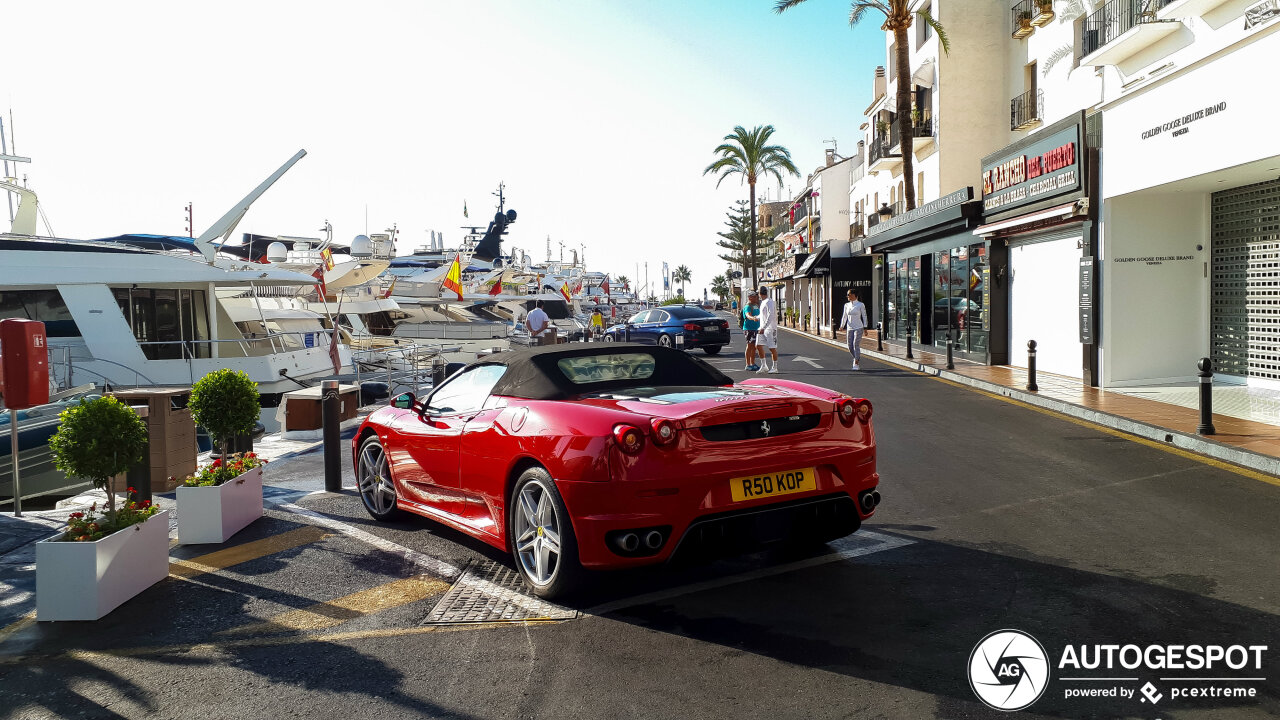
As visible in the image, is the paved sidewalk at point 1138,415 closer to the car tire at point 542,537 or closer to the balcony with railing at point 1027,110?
the car tire at point 542,537

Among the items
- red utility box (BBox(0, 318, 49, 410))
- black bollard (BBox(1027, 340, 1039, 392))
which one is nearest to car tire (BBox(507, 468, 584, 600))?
red utility box (BBox(0, 318, 49, 410))

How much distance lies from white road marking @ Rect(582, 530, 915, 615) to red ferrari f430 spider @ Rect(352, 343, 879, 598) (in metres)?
0.31

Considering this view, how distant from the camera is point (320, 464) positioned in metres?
9.77

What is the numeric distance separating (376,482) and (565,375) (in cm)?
230

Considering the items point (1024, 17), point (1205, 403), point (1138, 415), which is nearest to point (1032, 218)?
point (1138, 415)

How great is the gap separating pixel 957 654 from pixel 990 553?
1800 mm

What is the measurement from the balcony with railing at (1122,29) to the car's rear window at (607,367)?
1450cm

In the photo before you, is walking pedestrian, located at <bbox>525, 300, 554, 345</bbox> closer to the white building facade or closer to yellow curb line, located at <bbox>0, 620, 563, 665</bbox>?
the white building facade

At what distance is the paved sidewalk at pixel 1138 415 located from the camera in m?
8.73

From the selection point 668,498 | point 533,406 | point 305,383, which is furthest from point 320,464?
point 305,383

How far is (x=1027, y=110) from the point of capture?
25.9m

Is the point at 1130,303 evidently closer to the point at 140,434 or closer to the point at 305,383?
the point at 140,434

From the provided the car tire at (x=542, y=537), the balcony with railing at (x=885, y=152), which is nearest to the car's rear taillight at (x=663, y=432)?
the car tire at (x=542, y=537)

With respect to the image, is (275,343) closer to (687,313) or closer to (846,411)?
(687,313)
